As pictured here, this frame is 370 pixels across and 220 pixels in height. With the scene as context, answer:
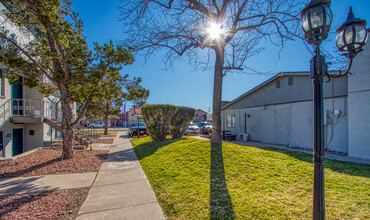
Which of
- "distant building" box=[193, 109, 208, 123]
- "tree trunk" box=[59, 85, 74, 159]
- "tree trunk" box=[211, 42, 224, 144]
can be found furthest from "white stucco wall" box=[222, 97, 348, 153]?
"distant building" box=[193, 109, 208, 123]

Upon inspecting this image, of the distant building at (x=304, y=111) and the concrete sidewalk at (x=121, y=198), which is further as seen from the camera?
the distant building at (x=304, y=111)

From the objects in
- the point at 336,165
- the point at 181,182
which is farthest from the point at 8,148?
the point at 336,165

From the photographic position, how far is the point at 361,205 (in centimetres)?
337

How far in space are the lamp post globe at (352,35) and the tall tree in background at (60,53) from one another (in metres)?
6.63

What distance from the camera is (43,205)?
351cm

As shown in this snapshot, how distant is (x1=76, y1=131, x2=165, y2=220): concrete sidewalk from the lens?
10.3 ft

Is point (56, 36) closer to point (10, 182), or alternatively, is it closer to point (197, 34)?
point (10, 182)

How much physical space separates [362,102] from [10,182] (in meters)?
12.6

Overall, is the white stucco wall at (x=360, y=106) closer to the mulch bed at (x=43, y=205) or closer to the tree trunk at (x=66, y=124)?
the mulch bed at (x=43, y=205)

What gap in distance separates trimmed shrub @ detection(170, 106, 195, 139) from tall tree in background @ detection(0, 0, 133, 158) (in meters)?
6.09

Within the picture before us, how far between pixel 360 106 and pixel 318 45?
Result: 7.80 m

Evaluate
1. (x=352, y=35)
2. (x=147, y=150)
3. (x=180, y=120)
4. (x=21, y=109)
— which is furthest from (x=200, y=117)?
(x=352, y=35)

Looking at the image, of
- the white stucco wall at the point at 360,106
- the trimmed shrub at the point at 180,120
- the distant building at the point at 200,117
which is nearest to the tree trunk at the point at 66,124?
the trimmed shrub at the point at 180,120

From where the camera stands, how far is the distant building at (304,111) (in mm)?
7625
